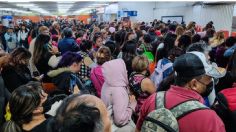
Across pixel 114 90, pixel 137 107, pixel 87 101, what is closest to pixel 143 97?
pixel 137 107

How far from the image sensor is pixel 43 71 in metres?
5.10

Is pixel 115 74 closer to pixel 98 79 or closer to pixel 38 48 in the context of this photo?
pixel 98 79

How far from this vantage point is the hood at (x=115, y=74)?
11.5 feet

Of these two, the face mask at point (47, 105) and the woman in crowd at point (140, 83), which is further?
the woman in crowd at point (140, 83)

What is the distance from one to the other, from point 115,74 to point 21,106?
140cm

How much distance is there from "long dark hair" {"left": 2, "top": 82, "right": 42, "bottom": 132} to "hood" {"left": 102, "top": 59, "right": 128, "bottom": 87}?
46.3 inches

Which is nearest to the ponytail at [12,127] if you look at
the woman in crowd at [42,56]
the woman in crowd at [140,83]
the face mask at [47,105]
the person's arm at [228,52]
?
the face mask at [47,105]

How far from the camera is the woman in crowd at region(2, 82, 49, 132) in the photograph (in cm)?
229

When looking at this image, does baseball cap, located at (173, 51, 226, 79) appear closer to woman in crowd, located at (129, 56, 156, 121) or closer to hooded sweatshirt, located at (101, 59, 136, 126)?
hooded sweatshirt, located at (101, 59, 136, 126)

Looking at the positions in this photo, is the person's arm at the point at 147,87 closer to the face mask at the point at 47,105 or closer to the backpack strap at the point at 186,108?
the face mask at the point at 47,105

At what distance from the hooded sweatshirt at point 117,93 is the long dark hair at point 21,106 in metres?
1.08

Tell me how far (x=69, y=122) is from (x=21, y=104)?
103 centimetres

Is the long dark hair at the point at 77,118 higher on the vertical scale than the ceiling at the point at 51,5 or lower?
lower

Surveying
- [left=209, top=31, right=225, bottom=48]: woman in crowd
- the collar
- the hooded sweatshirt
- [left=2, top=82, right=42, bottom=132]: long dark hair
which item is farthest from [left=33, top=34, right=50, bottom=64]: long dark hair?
[left=209, top=31, right=225, bottom=48]: woman in crowd
